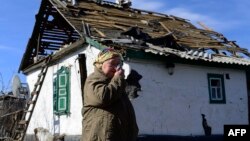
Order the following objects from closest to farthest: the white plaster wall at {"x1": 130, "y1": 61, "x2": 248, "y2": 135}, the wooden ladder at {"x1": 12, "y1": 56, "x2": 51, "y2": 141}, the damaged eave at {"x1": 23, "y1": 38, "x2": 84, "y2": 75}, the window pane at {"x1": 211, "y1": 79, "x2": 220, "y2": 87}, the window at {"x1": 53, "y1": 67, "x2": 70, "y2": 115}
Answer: the white plaster wall at {"x1": 130, "y1": 61, "x2": 248, "y2": 135}
the damaged eave at {"x1": 23, "y1": 38, "x2": 84, "y2": 75}
the window at {"x1": 53, "y1": 67, "x2": 70, "y2": 115}
the window pane at {"x1": 211, "y1": 79, "x2": 220, "y2": 87}
the wooden ladder at {"x1": 12, "y1": 56, "x2": 51, "y2": 141}

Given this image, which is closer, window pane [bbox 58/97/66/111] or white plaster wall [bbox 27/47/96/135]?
white plaster wall [bbox 27/47/96/135]

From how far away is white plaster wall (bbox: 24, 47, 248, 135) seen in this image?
10.7 metres

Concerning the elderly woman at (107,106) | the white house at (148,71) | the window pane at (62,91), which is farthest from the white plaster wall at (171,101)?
the elderly woman at (107,106)

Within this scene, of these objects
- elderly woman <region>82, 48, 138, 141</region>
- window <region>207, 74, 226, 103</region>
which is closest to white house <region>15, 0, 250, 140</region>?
window <region>207, 74, 226, 103</region>

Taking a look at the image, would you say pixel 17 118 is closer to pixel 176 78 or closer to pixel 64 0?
pixel 64 0

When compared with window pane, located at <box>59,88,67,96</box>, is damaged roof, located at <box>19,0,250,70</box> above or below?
above

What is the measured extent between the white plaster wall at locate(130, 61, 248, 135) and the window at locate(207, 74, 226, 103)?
0.15 m

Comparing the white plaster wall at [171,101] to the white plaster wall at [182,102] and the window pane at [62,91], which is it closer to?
the white plaster wall at [182,102]

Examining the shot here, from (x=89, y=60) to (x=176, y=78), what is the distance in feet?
8.03

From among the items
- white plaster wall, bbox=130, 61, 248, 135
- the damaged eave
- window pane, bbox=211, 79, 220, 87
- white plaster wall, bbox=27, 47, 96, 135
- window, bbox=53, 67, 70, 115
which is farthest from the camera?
window pane, bbox=211, 79, 220, 87

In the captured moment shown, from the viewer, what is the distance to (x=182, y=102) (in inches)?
450

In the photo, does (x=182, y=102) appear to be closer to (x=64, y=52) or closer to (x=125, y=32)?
(x=125, y=32)

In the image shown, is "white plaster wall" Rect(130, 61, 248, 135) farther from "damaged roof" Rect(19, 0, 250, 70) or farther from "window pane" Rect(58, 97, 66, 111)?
"window pane" Rect(58, 97, 66, 111)

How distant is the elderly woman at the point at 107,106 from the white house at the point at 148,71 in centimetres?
626
